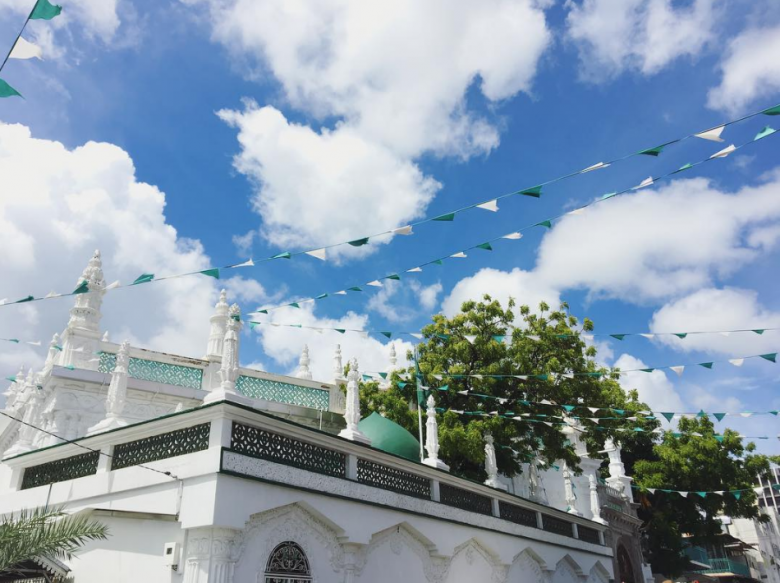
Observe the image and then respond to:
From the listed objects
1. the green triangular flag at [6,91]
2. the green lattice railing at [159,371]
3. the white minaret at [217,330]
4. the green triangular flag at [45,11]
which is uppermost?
the white minaret at [217,330]

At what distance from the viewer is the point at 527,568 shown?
14.6 meters

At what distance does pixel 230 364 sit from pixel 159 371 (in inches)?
286

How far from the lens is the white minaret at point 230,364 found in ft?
27.6

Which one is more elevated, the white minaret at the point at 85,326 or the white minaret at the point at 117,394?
the white minaret at the point at 85,326

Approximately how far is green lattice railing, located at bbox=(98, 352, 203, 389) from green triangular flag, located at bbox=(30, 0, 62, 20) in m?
9.97

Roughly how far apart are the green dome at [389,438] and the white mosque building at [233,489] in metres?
0.04

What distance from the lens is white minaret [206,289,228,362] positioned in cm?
1673

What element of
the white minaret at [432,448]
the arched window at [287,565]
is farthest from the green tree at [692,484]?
the arched window at [287,565]

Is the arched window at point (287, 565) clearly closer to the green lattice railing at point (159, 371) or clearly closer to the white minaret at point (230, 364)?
the white minaret at point (230, 364)

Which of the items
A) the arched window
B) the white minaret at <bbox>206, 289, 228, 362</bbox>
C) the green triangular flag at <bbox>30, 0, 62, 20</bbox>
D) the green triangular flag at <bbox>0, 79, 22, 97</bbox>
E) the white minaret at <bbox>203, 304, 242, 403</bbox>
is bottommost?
the arched window

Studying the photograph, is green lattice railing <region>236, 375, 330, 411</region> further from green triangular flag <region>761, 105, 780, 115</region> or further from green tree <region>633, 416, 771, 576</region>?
green tree <region>633, 416, 771, 576</region>

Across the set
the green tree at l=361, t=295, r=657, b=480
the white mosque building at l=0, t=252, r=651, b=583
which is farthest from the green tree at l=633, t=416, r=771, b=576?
the white mosque building at l=0, t=252, r=651, b=583

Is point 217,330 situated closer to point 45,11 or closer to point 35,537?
point 35,537

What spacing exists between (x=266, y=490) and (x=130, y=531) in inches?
74.8
